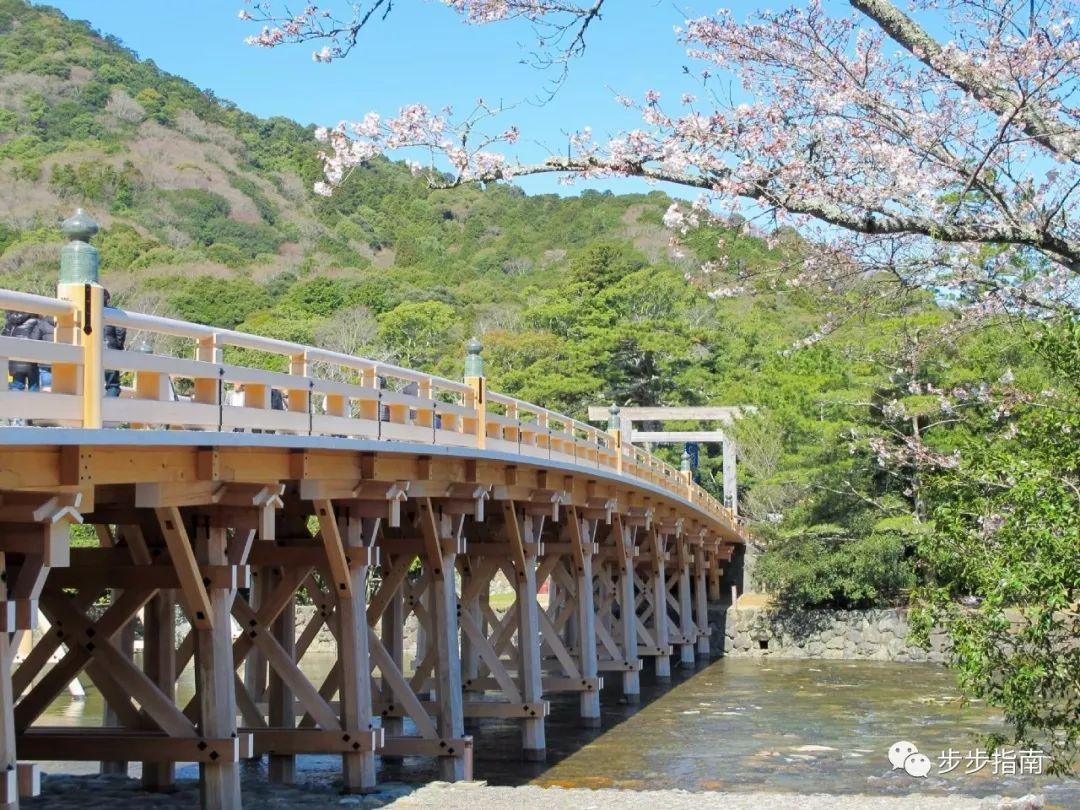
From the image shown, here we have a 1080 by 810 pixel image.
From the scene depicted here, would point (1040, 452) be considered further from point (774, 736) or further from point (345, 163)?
point (774, 736)

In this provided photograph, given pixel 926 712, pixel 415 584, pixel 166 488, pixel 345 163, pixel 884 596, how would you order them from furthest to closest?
pixel 884 596, pixel 926 712, pixel 415 584, pixel 345 163, pixel 166 488

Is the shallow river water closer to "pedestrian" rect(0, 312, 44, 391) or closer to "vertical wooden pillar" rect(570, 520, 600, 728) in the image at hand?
"vertical wooden pillar" rect(570, 520, 600, 728)

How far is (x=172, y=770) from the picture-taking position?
39.9ft

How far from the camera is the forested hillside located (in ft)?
105

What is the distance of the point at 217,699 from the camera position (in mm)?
9664

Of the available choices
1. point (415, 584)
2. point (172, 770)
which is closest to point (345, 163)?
point (172, 770)

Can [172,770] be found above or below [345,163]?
below

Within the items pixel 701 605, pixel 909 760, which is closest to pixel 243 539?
pixel 909 760

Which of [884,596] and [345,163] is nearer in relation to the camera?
[345,163]

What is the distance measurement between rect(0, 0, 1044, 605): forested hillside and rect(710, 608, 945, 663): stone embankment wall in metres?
0.68

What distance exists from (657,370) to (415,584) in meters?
34.5

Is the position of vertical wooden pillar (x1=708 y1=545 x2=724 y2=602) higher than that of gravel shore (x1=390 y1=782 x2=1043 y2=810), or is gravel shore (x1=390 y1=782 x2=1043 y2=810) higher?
vertical wooden pillar (x1=708 y1=545 x2=724 y2=602)

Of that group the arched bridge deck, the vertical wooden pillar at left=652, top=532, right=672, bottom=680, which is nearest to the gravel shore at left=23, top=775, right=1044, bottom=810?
the arched bridge deck

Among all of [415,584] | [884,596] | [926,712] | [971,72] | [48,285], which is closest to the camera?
[971,72]
